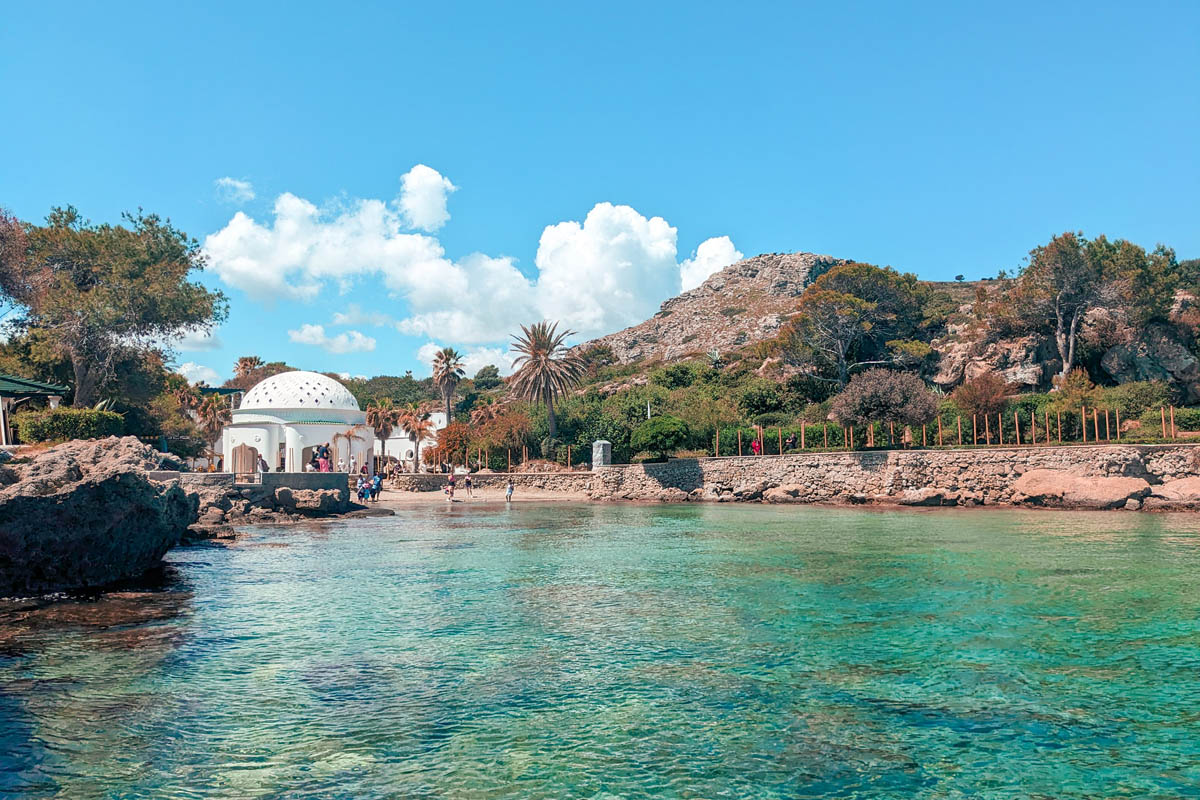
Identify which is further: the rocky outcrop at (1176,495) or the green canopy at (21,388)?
the rocky outcrop at (1176,495)

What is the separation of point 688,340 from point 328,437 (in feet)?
178

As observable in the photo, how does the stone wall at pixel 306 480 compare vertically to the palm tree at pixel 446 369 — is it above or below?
below

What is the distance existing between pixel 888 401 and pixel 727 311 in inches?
2818

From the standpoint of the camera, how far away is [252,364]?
83688mm

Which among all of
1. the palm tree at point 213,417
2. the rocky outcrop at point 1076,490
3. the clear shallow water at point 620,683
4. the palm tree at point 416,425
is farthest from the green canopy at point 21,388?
the rocky outcrop at point 1076,490

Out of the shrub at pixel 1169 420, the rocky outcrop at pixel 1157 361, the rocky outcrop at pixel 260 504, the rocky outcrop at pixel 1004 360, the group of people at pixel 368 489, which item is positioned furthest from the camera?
the rocky outcrop at pixel 1004 360

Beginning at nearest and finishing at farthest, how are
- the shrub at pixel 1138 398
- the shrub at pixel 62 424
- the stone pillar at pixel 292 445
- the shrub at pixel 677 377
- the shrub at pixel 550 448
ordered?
the shrub at pixel 62 424
the shrub at pixel 1138 398
the shrub at pixel 550 448
the stone pillar at pixel 292 445
the shrub at pixel 677 377

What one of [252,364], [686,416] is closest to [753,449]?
[686,416]

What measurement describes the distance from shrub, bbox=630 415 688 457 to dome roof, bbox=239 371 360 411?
24.2 m

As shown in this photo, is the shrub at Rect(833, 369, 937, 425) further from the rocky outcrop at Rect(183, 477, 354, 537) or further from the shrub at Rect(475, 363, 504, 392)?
the shrub at Rect(475, 363, 504, 392)

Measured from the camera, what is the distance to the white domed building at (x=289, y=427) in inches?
2020

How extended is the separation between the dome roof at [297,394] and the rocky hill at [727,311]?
41.7 m

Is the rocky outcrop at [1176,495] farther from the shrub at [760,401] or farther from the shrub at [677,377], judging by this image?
the shrub at [677,377]

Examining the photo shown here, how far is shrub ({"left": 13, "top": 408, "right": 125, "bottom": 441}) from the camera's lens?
2741 cm
